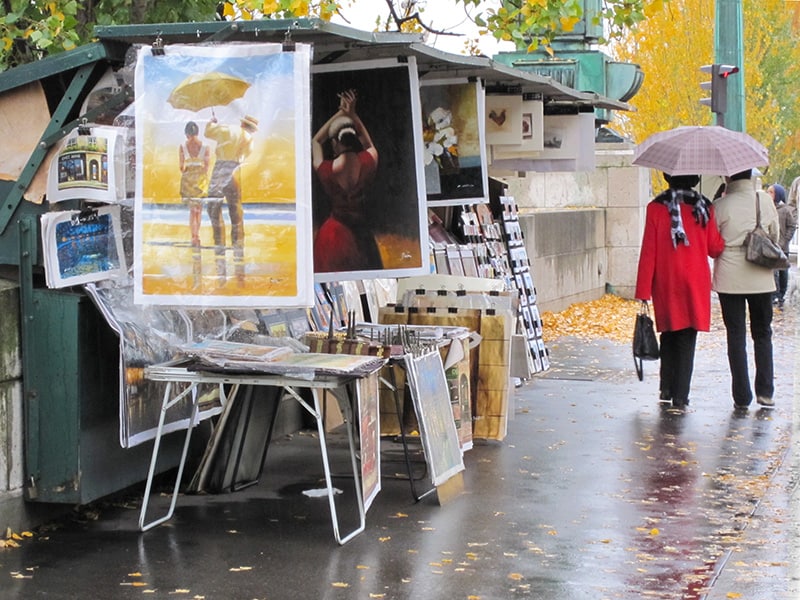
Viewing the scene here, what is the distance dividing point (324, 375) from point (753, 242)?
5.44 meters

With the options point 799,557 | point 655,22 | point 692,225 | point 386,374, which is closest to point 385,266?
point 386,374

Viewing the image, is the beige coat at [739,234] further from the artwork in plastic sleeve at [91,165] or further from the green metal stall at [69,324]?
the artwork in plastic sleeve at [91,165]

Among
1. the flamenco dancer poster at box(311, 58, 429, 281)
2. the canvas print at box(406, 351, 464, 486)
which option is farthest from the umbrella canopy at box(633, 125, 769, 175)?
the canvas print at box(406, 351, 464, 486)

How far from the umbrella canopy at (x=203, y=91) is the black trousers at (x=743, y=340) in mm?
5806

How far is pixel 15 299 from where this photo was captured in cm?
671

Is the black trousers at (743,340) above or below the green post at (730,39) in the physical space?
below

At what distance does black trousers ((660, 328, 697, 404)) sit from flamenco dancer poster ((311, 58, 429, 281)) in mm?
3776

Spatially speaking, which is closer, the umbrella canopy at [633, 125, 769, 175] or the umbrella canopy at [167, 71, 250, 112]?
the umbrella canopy at [167, 71, 250, 112]

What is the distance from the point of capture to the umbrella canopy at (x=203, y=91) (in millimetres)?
6352

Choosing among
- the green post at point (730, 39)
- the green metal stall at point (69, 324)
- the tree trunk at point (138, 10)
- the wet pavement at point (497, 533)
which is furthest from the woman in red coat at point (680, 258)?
the green post at point (730, 39)

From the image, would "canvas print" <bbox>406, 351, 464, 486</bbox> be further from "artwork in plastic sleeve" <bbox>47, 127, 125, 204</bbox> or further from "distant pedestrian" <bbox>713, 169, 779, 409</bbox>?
"distant pedestrian" <bbox>713, 169, 779, 409</bbox>

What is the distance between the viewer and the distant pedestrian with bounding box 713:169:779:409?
10867mm

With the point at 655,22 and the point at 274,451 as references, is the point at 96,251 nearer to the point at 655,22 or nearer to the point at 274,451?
the point at 274,451

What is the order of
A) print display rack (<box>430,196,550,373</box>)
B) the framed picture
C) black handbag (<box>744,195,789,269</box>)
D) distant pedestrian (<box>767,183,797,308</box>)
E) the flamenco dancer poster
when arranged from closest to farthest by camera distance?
the flamenco dancer poster → black handbag (<box>744,195,789,269</box>) → the framed picture → print display rack (<box>430,196,550,373</box>) → distant pedestrian (<box>767,183,797,308</box>)
